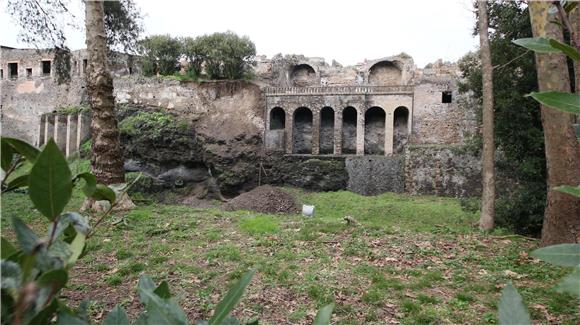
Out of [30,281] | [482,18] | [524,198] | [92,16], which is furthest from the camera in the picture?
[524,198]

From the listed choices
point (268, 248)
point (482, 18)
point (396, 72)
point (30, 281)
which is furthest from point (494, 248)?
point (396, 72)

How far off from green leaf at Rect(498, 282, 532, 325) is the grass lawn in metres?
2.60

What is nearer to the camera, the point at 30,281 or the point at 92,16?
the point at 30,281

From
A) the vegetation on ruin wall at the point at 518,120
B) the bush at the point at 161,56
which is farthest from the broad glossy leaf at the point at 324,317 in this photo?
the bush at the point at 161,56

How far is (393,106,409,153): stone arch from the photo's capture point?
2192 centimetres

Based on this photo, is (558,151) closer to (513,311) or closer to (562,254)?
(562,254)

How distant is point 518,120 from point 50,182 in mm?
11317

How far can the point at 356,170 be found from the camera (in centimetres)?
2003

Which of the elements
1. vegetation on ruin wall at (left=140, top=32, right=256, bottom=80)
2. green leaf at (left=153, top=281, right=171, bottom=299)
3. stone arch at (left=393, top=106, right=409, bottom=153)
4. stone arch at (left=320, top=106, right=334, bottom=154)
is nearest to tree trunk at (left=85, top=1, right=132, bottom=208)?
green leaf at (left=153, top=281, right=171, bottom=299)

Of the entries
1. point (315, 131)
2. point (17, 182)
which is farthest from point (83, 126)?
point (17, 182)

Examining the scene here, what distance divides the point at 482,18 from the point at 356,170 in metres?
11.5

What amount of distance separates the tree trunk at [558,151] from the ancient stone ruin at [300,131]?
41.9 feet

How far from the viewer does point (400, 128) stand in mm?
22438

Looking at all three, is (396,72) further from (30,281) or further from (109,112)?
(30,281)
